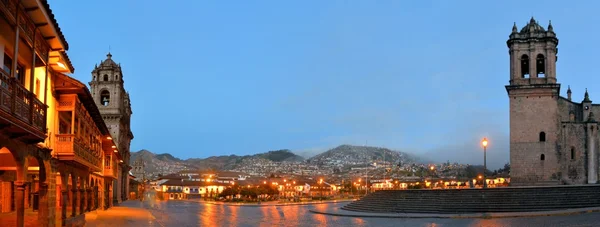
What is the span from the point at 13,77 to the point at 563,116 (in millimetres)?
43859

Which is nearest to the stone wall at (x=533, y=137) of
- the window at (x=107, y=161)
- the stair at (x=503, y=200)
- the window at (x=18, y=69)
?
the stair at (x=503, y=200)

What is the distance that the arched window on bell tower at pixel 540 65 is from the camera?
4538cm

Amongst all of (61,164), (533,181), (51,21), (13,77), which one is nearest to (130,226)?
(61,164)

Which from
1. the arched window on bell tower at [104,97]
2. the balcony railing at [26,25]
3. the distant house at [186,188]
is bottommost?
the distant house at [186,188]

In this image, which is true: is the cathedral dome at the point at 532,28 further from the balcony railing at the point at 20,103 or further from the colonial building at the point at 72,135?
the balcony railing at the point at 20,103

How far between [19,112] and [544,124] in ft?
137

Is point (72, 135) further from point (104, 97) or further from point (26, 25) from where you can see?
point (104, 97)

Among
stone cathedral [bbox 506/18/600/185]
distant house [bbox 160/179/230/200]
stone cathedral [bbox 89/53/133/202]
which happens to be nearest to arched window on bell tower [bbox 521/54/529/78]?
stone cathedral [bbox 506/18/600/185]

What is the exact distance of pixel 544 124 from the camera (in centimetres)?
4447

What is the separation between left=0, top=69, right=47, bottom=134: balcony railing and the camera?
28.4 feet

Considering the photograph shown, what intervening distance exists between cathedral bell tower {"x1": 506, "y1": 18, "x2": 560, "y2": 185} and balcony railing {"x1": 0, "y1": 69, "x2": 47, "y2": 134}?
3893cm

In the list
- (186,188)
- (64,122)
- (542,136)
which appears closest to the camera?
(64,122)

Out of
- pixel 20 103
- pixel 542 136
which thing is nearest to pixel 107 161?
pixel 20 103

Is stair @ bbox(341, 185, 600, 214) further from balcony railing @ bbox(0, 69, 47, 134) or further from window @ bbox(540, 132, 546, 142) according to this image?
balcony railing @ bbox(0, 69, 47, 134)
